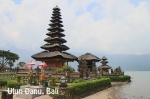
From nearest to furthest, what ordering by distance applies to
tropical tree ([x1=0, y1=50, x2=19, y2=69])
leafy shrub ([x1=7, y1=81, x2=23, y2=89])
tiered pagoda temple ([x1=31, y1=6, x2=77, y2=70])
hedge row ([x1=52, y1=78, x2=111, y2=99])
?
hedge row ([x1=52, y1=78, x2=111, y2=99]) → leafy shrub ([x1=7, y1=81, x2=23, y2=89]) → tiered pagoda temple ([x1=31, y1=6, x2=77, y2=70]) → tropical tree ([x1=0, y1=50, x2=19, y2=69])

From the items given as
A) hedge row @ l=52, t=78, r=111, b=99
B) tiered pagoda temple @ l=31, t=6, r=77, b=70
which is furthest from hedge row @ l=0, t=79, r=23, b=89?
tiered pagoda temple @ l=31, t=6, r=77, b=70

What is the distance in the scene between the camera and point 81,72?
31.6 metres

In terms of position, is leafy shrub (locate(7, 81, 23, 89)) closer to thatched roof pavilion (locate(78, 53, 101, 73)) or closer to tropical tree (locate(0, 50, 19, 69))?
thatched roof pavilion (locate(78, 53, 101, 73))

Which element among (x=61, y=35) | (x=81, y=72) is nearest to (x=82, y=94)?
(x=81, y=72)

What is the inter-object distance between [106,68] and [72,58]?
2073 centimetres

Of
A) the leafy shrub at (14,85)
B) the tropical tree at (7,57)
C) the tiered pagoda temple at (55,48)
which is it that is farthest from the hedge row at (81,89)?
the tropical tree at (7,57)

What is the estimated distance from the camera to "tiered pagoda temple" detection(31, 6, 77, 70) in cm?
4203

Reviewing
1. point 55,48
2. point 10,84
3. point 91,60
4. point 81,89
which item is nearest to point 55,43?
point 55,48

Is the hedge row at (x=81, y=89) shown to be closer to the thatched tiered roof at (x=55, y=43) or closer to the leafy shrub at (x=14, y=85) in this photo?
the leafy shrub at (x=14, y=85)

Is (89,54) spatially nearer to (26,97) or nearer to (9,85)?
(9,85)

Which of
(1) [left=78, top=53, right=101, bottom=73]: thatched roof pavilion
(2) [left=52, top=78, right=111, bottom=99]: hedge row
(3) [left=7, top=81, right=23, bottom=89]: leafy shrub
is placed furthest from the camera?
(1) [left=78, top=53, right=101, bottom=73]: thatched roof pavilion

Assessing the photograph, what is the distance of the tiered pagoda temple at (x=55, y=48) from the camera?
138 ft

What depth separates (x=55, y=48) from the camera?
4403 cm

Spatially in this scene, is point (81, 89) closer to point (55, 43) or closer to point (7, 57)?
point (55, 43)
